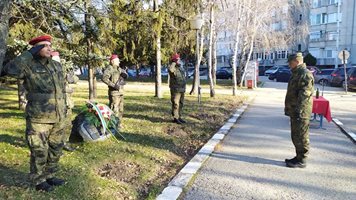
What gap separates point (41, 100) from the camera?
437cm

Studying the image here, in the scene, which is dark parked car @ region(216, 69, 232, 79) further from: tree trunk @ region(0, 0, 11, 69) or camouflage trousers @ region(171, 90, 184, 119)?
tree trunk @ region(0, 0, 11, 69)

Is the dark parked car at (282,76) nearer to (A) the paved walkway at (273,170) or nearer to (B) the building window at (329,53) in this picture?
(B) the building window at (329,53)

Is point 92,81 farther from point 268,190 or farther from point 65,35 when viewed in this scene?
point 268,190

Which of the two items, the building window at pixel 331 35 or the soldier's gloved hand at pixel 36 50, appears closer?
→ the soldier's gloved hand at pixel 36 50

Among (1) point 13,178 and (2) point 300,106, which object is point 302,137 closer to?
(2) point 300,106

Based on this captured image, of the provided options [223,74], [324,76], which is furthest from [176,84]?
[223,74]

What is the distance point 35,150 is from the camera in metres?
4.39

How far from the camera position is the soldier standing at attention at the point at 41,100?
4293 millimetres

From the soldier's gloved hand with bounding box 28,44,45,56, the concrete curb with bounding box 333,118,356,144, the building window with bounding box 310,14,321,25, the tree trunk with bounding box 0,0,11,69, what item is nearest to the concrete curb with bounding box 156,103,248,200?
the soldier's gloved hand with bounding box 28,44,45,56

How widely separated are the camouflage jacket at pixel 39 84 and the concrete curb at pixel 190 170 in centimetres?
176

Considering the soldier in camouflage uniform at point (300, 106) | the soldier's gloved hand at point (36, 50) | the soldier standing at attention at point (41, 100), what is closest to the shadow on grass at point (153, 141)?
the soldier in camouflage uniform at point (300, 106)

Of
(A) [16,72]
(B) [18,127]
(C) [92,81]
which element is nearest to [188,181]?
(A) [16,72]

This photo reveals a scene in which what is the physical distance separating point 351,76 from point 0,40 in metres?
25.2

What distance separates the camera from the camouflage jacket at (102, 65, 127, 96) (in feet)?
26.8
